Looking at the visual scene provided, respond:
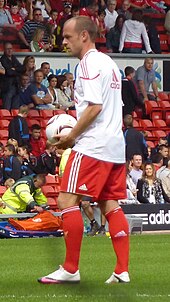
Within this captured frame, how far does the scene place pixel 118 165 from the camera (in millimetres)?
8703

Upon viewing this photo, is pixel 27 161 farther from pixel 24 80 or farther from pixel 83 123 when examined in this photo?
pixel 83 123

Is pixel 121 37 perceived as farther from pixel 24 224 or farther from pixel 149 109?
pixel 24 224

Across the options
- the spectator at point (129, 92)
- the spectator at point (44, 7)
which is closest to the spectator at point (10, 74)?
the spectator at point (44, 7)

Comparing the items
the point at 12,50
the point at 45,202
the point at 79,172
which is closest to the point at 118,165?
the point at 79,172

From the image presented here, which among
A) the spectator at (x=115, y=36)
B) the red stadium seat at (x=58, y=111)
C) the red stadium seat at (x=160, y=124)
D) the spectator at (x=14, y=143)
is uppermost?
the spectator at (x=115, y=36)

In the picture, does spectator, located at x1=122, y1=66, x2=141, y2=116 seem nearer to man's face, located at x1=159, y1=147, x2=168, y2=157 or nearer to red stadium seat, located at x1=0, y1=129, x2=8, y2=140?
man's face, located at x1=159, y1=147, x2=168, y2=157

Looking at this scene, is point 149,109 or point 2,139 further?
point 149,109

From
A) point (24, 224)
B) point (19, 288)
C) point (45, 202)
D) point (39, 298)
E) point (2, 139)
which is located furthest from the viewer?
point (2, 139)

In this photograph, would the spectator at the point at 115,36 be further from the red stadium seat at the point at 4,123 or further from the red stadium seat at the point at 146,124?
the red stadium seat at the point at 4,123

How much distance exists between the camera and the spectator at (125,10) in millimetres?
26050

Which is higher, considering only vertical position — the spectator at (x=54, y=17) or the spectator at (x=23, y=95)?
the spectator at (x=54, y=17)

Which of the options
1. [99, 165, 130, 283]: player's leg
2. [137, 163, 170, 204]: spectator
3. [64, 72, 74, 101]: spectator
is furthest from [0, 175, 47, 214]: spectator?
[99, 165, 130, 283]: player's leg

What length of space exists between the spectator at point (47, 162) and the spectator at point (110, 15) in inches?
235

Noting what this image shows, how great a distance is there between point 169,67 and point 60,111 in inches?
183
